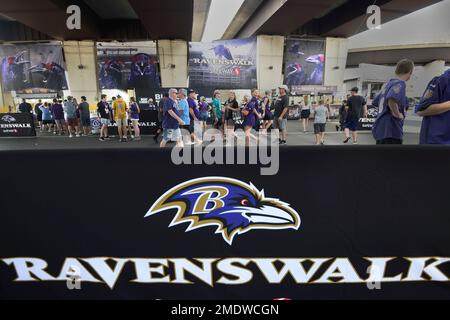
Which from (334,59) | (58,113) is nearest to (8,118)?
(58,113)

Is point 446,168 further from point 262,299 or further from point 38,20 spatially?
point 38,20

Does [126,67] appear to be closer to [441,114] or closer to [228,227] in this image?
[441,114]

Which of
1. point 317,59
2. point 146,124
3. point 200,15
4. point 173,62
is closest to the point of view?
point 146,124

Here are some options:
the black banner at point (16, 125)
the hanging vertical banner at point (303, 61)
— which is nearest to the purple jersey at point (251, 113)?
the black banner at point (16, 125)

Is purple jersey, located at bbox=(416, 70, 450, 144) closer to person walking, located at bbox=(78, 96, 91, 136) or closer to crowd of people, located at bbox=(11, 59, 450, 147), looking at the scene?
crowd of people, located at bbox=(11, 59, 450, 147)

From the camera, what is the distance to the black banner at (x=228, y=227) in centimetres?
150

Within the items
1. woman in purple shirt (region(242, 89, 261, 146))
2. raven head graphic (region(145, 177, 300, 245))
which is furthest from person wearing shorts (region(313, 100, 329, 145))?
raven head graphic (region(145, 177, 300, 245))

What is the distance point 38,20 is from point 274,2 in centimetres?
1232

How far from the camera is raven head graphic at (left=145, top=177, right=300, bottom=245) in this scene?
59.3 inches

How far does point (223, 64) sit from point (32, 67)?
12605mm

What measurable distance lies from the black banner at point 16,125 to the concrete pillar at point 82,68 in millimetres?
6858

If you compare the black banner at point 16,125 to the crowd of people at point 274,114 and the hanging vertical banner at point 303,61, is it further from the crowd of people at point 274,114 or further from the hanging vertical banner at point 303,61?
the hanging vertical banner at point 303,61

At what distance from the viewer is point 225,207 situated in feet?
5.00
